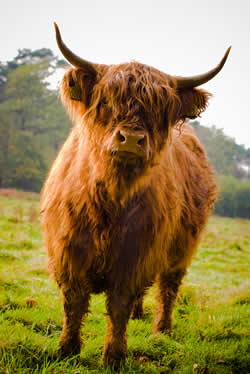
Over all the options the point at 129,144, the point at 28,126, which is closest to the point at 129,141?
the point at 129,144

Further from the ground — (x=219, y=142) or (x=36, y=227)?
(x=219, y=142)

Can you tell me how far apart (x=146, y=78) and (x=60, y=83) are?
2.04 ft

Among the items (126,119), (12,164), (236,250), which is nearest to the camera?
(126,119)

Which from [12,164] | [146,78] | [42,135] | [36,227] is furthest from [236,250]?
[42,135]

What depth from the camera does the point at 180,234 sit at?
334cm

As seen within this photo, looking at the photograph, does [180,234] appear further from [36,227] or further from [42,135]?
[42,135]

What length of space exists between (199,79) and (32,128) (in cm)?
2652

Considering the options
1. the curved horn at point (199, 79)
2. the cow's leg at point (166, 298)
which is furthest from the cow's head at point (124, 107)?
the cow's leg at point (166, 298)

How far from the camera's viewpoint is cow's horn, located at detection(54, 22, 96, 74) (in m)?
2.14

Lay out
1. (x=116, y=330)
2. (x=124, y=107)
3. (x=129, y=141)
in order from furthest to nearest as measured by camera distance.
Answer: (x=116, y=330) → (x=124, y=107) → (x=129, y=141)

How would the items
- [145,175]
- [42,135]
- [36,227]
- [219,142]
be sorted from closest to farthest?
[145,175] → [36,227] → [42,135] → [219,142]

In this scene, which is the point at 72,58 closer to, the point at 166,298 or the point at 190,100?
the point at 190,100

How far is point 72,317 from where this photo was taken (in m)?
2.58

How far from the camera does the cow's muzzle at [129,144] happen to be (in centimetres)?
198
